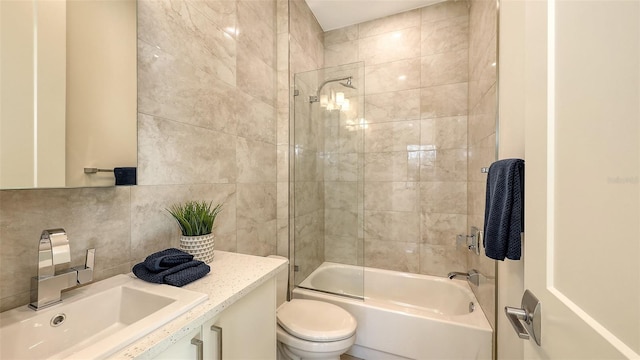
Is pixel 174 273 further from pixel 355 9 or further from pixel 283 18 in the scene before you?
pixel 355 9

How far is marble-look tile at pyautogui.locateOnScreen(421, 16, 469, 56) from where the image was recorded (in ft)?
7.04

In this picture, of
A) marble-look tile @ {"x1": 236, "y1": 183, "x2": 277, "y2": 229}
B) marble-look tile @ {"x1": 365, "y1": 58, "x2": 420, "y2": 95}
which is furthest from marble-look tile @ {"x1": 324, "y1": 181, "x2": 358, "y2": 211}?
marble-look tile @ {"x1": 365, "y1": 58, "x2": 420, "y2": 95}

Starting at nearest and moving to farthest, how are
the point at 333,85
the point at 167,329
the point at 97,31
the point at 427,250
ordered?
the point at 167,329, the point at 97,31, the point at 333,85, the point at 427,250

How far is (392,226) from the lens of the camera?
2414 mm

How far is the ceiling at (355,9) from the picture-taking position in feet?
7.24

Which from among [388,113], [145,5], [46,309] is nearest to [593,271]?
[46,309]

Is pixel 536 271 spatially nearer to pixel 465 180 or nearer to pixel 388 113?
pixel 465 180

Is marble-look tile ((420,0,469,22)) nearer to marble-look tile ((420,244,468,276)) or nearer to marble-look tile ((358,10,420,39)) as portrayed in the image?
marble-look tile ((358,10,420,39))

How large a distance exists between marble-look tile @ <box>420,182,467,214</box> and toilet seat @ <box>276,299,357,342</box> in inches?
49.1

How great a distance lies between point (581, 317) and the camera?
1.41ft

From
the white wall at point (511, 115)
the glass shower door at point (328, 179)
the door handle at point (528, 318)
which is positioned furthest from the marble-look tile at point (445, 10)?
the door handle at point (528, 318)

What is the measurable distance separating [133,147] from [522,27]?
1582 millimetres

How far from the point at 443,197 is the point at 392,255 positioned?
0.74 metres

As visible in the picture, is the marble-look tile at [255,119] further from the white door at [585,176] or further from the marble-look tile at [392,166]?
the white door at [585,176]
